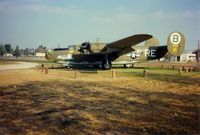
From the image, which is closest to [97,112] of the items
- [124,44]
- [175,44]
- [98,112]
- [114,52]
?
[98,112]

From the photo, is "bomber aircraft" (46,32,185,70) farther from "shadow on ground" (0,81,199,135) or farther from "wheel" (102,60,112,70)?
"shadow on ground" (0,81,199,135)

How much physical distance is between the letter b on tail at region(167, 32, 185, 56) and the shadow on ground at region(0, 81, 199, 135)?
1733 centimetres

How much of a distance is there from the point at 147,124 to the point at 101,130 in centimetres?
172

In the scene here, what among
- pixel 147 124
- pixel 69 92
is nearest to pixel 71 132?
pixel 147 124

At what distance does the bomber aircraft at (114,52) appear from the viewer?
32031 millimetres

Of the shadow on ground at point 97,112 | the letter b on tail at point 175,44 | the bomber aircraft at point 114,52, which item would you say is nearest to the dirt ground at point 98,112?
the shadow on ground at point 97,112

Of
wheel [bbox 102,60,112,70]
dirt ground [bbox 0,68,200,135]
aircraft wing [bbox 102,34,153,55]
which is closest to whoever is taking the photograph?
dirt ground [bbox 0,68,200,135]

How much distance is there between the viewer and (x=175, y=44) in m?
32.0

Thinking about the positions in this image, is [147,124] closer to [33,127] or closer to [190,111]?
[190,111]

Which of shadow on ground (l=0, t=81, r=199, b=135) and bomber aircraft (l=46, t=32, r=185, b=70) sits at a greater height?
bomber aircraft (l=46, t=32, r=185, b=70)

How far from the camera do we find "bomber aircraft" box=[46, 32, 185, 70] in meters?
32.0

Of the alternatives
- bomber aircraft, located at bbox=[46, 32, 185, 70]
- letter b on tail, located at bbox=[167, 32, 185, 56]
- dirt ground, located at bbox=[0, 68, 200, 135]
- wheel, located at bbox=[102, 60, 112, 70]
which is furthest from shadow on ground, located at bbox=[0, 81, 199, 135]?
wheel, located at bbox=[102, 60, 112, 70]

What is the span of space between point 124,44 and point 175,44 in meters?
6.08

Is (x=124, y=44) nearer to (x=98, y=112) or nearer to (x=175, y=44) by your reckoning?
(x=175, y=44)
